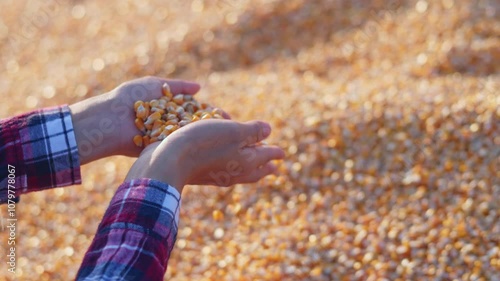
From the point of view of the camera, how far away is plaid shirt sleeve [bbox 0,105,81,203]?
175 cm

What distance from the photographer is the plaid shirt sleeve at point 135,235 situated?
1.34 m

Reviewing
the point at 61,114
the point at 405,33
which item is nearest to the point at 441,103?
the point at 405,33

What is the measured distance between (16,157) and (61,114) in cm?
19

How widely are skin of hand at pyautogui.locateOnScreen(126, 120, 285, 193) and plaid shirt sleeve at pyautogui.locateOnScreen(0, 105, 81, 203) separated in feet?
0.79

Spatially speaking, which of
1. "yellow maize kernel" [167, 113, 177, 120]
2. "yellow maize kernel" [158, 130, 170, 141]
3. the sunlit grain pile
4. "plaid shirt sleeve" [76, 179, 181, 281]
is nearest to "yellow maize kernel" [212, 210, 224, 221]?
the sunlit grain pile

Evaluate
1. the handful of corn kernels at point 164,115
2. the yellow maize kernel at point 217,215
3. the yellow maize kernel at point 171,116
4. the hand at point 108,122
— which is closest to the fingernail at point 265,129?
the handful of corn kernels at point 164,115

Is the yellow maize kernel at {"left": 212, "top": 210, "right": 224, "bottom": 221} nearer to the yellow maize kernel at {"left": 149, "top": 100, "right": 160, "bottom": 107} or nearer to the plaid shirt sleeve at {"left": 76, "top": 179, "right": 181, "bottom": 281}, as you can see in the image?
the yellow maize kernel at {"left": 149, "top": 100, "right": 160, "bottom": 107}

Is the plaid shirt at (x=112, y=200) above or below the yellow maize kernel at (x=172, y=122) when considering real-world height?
below

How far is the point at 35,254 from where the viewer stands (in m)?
2.74

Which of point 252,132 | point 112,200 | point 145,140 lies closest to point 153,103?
point 145,140

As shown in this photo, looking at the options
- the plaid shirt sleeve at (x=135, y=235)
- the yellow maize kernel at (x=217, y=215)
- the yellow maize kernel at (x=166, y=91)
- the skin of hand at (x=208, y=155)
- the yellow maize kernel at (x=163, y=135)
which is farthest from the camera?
the yellow maize kernel at (x=217, y=215)

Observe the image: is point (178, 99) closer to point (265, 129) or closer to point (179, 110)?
point (179, 110)

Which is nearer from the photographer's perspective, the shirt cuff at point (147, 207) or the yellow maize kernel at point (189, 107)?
the shirt cuff at point (147, 207)

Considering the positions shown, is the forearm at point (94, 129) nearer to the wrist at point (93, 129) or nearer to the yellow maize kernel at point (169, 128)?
the wrist at point (93, 129)
